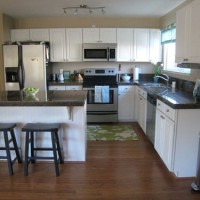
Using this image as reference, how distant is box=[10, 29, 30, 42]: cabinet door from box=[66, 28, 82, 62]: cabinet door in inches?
35.8

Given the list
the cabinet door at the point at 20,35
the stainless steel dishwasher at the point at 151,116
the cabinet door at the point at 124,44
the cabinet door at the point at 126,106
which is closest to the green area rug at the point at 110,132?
the cabinet door at the point at 126,106

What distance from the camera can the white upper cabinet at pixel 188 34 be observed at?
2.66 metres

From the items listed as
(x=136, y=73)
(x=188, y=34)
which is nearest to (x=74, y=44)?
(x=136, y=73)

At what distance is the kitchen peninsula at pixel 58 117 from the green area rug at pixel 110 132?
3.22 ft

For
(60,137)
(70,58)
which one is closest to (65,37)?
(70,58)

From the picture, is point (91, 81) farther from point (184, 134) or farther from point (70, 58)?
point (184, 134)

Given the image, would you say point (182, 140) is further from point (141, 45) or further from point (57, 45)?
point (57, 45)

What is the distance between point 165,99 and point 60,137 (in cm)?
146

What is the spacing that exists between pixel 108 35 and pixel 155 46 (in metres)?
1.09

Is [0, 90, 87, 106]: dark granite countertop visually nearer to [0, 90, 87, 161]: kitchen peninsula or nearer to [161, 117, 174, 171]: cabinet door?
[0, 90, 87, 161]: kitchen peninsula

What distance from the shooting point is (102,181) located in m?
2.68

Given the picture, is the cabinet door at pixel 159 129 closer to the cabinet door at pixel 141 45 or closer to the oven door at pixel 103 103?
the oven door at pixel 103 103

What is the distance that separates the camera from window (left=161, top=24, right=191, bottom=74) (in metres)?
4.48

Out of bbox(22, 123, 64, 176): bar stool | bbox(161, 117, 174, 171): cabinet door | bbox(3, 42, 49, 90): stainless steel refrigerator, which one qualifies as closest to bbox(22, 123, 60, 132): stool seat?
bbox(22, 123, 64, 176): bar stool
